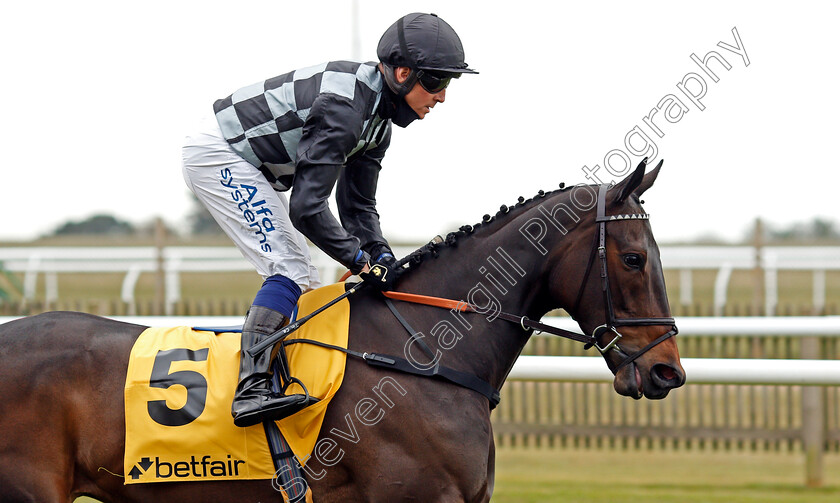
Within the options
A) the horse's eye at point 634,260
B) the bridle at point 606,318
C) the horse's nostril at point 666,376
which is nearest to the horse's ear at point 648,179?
the bridle at point 606,318

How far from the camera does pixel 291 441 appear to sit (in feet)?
9.69

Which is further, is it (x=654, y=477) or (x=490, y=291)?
(x=654, y=477)

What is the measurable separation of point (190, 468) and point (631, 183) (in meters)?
1.85

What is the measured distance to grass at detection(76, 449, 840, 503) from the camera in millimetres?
5945

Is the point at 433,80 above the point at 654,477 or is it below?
above

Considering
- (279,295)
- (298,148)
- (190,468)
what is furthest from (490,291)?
(190,468)

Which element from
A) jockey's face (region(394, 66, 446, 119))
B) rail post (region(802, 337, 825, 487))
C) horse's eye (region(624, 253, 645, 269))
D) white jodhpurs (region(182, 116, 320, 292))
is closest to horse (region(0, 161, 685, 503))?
horse's eye (region(624, 253, 645, 269))

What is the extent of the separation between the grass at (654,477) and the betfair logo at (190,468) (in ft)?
10.7

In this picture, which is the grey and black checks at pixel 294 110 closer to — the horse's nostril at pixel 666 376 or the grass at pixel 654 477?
the horse's nostril at pixel 666 376

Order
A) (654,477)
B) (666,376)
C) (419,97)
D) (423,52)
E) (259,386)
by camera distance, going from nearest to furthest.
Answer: (259,386), (666,376), (423,52), (419,97), (654,477)

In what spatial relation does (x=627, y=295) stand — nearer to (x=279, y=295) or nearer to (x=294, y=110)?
(x=279, y=295)

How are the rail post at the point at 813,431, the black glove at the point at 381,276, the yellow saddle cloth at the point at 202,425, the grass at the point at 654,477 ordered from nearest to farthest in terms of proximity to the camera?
the yellow saddle cloth at the point at 202,425, the black glove at the point at 381,276, the grass at the point at 654,477, the rail post at the point at 813,431

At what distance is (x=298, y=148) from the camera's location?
3051 millimetres

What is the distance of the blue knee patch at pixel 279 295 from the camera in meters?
3.01
